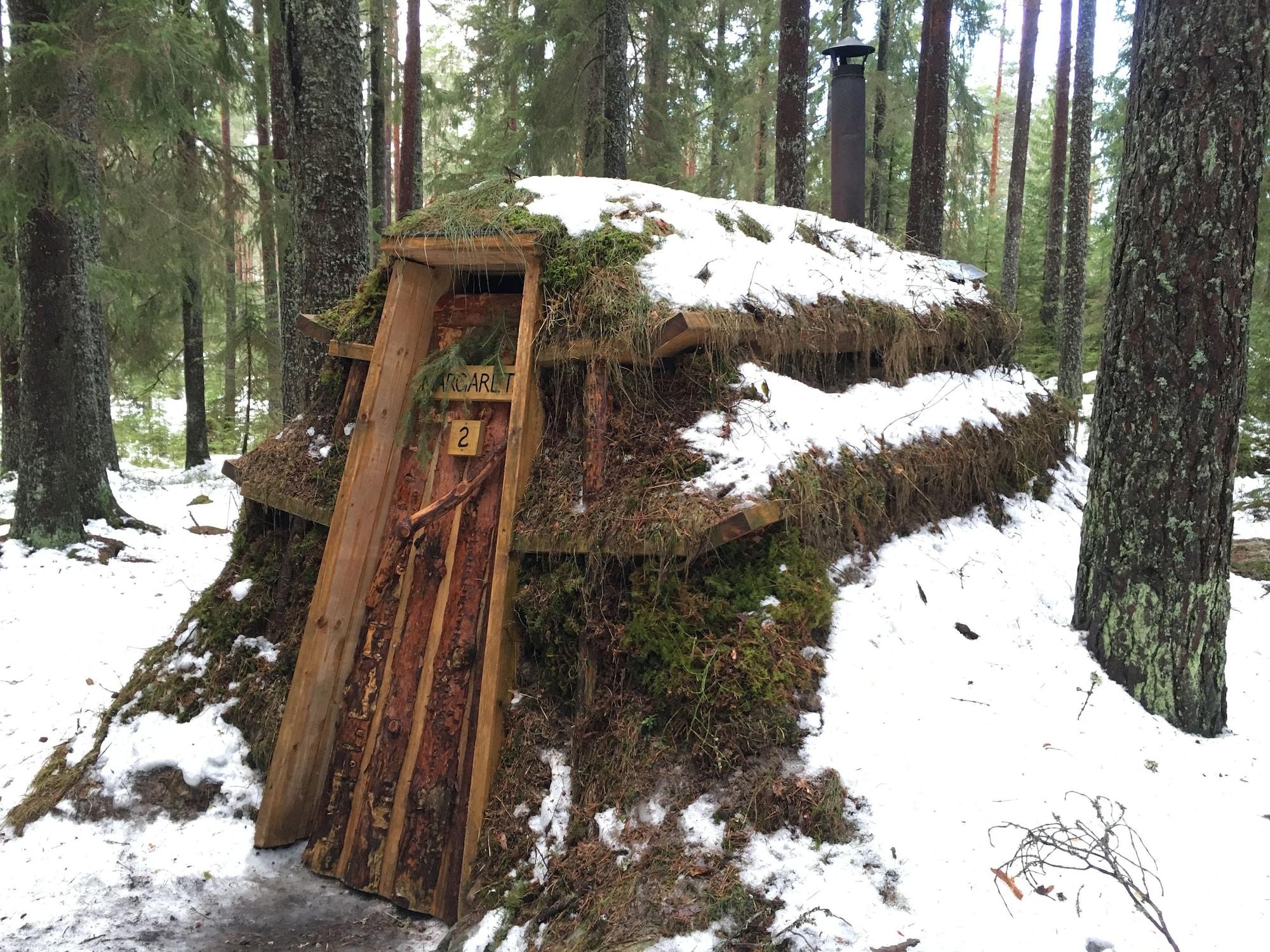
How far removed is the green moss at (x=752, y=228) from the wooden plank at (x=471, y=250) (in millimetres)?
1438

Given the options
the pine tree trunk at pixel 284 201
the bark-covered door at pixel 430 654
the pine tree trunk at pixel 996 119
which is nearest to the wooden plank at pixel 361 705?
the bark-covered door at pixel 430 654

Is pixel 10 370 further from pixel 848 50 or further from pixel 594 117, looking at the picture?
pixel 848 50

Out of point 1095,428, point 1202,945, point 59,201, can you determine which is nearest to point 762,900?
point 1202,945

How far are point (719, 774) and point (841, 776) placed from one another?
439 millimetres

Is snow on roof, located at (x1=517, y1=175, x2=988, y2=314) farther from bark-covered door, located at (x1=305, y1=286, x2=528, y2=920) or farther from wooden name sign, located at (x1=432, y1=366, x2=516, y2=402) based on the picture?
wooden name sign, located at (x1=432, y1=366, x2=516, y2=402)

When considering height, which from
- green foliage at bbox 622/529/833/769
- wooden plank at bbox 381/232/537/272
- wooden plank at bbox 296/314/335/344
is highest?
wooden plank at bbox 381/232/537/272

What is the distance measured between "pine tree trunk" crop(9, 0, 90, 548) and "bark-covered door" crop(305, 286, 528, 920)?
17.9 ft

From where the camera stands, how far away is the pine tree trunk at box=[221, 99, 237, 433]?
973 cm

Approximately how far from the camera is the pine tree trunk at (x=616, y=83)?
30.0ft

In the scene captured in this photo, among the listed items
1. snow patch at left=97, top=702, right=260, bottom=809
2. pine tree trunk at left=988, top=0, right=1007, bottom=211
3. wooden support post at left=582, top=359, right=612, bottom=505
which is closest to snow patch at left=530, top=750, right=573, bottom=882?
wooden support post at left=582, top=359, right=612, bottom=505

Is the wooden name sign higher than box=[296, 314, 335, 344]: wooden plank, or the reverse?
box=[296, 314, 335, 344]: wooden plank

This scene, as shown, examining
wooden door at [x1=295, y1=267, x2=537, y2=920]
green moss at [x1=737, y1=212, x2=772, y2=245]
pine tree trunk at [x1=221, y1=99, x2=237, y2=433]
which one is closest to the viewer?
wooden door at [x1=295, y1=267, x2=537, y2=920]

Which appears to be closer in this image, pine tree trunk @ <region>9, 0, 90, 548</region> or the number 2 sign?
the number 2 sign

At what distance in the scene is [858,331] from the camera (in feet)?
15.1
